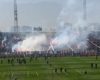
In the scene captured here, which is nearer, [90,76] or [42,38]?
[90,76]

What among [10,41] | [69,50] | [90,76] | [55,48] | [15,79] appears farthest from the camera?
[10,41]

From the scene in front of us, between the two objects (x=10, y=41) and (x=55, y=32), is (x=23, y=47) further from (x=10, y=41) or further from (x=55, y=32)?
(x=55, y=32)

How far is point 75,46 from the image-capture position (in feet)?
447

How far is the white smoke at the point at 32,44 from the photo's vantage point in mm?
141425

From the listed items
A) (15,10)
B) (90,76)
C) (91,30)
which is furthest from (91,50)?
(90,76)

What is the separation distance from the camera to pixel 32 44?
147000mm

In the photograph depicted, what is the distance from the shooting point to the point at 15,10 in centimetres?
14900

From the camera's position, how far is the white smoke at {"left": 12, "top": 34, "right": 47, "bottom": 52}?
5568 inches

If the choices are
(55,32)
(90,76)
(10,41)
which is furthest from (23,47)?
(90,76)

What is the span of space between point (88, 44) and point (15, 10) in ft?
102

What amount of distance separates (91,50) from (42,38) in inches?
1002

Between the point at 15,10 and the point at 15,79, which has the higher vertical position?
the point at 15,10

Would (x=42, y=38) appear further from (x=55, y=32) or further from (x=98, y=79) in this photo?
(x=98, y=79)

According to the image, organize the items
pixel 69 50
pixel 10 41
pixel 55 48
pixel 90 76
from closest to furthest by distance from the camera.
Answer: pixel 90 76 < pixel 69 50 < pixel 55 48 < pixel 10 41
